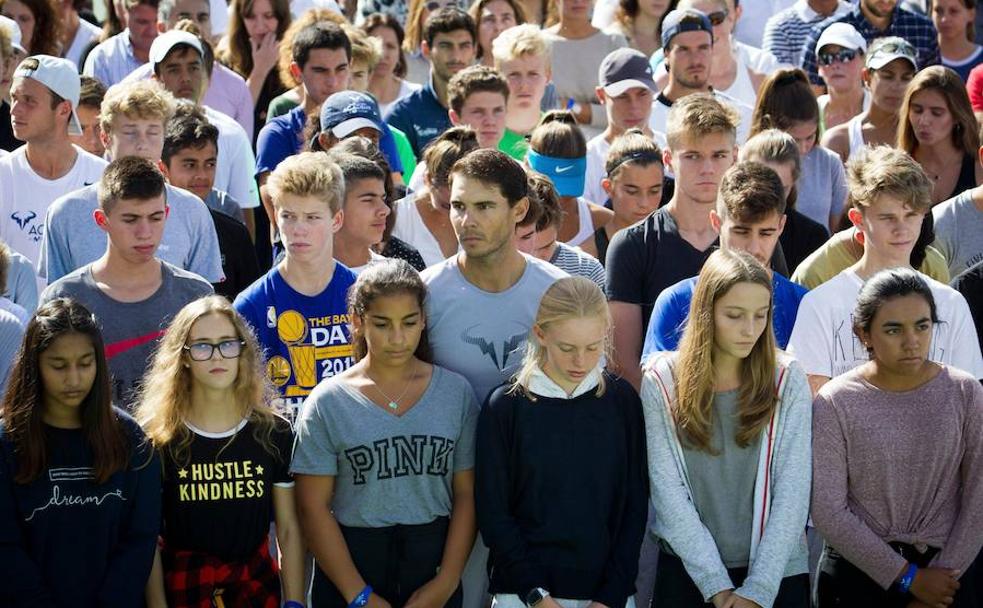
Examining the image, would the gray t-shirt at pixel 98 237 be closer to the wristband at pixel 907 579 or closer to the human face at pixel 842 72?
the wristband at pixel 907 579

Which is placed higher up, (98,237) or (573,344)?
(98,237)

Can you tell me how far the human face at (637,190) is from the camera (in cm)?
723

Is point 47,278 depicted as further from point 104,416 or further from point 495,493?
point 495,493

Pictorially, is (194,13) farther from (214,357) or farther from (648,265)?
(214,357)

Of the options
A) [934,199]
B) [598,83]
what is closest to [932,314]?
[934,199]

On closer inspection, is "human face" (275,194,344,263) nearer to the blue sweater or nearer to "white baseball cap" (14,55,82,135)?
the blue sweater

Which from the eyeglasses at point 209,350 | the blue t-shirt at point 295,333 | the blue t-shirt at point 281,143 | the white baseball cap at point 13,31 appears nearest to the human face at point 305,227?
the blue t-shirt at point 295,333

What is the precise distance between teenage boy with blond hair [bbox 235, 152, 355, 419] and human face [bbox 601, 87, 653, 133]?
10.2 feet

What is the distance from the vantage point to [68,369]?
15.6ft

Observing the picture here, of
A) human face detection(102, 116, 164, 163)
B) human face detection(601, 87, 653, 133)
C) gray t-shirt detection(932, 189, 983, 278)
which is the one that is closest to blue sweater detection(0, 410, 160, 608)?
human face detection(102, 116, 164, 163)

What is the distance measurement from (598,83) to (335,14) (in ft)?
5.88

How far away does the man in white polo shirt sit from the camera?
7.09 meters

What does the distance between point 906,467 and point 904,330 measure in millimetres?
466

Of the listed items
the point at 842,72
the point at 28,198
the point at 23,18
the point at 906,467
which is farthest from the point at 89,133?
the point at 906,467
